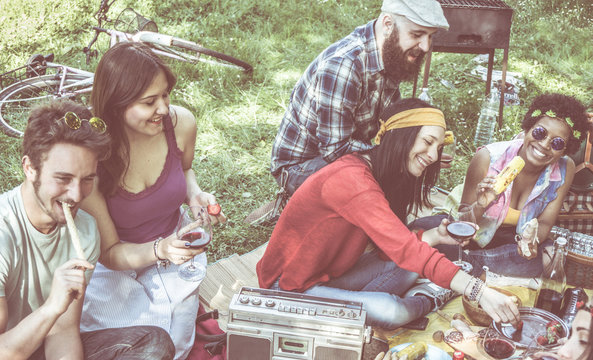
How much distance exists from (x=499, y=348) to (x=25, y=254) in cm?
188

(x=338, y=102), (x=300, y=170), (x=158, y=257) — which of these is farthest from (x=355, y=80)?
(x=158, y=257)

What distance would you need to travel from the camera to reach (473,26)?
182 inches

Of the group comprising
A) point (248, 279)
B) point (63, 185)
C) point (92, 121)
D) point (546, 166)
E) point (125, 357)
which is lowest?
point (248, 279)

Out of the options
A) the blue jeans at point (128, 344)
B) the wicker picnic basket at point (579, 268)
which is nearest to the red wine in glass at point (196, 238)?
the blue jeans at point (128, 344)

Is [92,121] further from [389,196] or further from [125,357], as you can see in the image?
[389,196]

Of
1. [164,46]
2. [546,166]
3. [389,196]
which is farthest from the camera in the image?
[164,46]

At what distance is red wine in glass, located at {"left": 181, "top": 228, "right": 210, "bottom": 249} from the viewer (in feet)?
7.61

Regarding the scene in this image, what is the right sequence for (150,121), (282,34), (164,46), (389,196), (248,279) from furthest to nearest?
(282,34), (164,46), (248,279), (389,196), (150,121)

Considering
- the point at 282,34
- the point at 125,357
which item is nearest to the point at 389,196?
the point at 125,357

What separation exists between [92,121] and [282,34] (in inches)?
Answer: 175

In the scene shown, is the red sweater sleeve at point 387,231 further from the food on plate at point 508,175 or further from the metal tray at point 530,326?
the food on plate at point 508,175

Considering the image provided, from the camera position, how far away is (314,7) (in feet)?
22.0

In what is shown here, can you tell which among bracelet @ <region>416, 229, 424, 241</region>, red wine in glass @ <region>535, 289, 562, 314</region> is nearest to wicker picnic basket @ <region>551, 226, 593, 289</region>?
red wine in glass @ <region>535, 289, 562, 314</region>

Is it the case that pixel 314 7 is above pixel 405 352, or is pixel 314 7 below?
above
